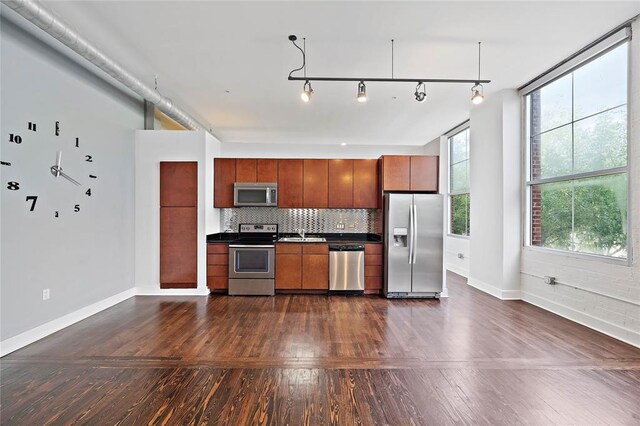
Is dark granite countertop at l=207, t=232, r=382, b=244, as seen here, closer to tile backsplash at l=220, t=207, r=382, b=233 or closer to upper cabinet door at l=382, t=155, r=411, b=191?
tile backsplash at l=220, t=207, r=382, b=233

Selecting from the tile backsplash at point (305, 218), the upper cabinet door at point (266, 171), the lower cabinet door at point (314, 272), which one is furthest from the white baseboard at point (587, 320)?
the upper cabinet door at point (266, 171)

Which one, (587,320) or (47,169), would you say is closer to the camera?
(47,169)

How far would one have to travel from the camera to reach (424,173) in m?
5.06

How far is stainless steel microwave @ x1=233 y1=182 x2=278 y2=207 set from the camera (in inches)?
209

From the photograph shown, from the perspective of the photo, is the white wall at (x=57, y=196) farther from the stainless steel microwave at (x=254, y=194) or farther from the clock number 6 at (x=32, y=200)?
the stainless steel microwave at (x=254, y=194)

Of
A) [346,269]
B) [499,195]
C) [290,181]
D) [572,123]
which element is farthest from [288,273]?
[572,123]

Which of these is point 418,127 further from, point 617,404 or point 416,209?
point 617,404

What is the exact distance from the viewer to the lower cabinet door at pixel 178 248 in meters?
4.92

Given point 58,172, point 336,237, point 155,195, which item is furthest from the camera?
point 336,237

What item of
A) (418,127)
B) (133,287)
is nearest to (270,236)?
(133,287)

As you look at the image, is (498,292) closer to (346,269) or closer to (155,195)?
(346,269)

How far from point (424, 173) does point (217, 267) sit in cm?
381

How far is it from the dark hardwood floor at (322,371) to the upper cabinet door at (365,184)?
2.14 meters

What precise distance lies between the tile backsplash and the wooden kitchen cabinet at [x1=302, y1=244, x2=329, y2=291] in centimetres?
79
